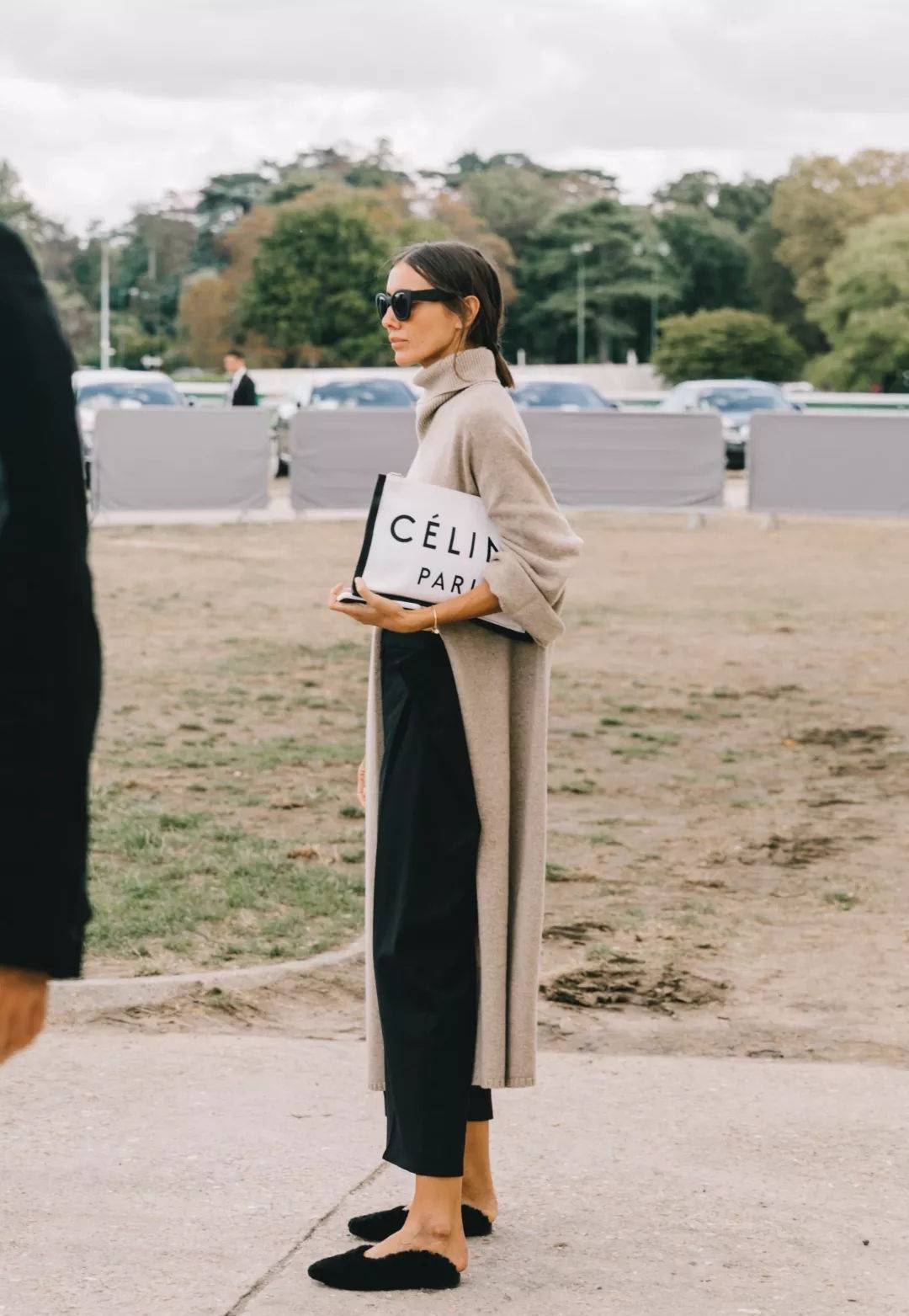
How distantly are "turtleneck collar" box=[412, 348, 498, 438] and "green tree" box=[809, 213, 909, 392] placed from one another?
8010 cm

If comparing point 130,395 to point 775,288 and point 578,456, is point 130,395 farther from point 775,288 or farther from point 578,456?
point 775,288

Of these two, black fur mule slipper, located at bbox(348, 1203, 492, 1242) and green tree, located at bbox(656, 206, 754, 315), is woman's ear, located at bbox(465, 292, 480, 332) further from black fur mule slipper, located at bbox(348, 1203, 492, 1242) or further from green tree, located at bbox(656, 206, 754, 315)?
green tree, located at bbox(656, 206, 754, 315)

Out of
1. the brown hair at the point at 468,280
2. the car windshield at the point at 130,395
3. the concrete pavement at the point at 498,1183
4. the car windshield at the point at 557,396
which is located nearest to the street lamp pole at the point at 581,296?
the car windshield at the point at 557,396

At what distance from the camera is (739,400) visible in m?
36.1

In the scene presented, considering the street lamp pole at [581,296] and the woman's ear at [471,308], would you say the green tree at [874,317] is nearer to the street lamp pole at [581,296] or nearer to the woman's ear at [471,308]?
the street lamp pole at [581,296]

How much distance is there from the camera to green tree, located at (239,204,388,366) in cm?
9281

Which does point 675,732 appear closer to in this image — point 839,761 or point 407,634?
point 839,761

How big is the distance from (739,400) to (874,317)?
49.0 m

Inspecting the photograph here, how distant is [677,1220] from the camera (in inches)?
163

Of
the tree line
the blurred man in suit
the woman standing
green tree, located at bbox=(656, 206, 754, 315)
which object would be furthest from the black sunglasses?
green tree, located at bbox=(656, 206, 754, 315)

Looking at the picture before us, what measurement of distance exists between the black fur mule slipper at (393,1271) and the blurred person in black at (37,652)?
6.82ft

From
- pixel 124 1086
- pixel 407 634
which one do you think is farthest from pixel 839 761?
pixel 407 634

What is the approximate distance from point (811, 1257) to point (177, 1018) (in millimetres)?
2188

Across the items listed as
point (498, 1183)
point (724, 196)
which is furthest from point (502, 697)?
point (724, 196)
